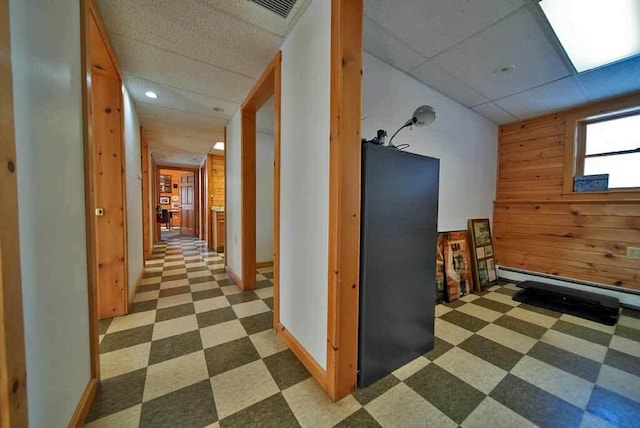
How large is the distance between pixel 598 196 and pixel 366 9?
3.39 meters

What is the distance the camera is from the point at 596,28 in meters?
1.56

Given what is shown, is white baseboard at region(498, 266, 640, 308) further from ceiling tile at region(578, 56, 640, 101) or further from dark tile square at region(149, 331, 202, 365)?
dark tile square at region(149, 331, 202, 365)

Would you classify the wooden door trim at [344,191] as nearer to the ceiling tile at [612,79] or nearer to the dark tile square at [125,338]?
the dark tile square at [125,338]

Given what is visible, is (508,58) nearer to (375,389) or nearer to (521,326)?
(521,326)

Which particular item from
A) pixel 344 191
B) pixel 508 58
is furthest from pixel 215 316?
pixel 508 58

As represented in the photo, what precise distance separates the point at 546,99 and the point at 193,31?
12.0ft

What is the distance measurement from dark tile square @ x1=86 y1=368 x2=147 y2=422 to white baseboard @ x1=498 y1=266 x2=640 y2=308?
4.25 m

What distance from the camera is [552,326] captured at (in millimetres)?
1976

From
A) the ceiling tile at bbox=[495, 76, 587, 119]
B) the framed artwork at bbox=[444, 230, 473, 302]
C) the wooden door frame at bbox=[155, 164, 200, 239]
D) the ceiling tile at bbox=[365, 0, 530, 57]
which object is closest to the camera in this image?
the ceiling tile at bbox=[365, 0, 530, 57]

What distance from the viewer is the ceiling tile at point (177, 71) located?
181cm

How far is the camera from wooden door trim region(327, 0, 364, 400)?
3.68 ft

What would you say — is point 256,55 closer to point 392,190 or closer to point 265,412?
point 392,190

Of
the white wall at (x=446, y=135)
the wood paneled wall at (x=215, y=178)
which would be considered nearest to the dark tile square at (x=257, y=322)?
the white wall at (x=446, y=135)

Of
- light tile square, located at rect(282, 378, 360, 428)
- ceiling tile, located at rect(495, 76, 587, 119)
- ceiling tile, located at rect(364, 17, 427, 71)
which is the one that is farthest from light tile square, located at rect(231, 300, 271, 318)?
ceiling tile, located at rect(495, 76, 587, 119)
